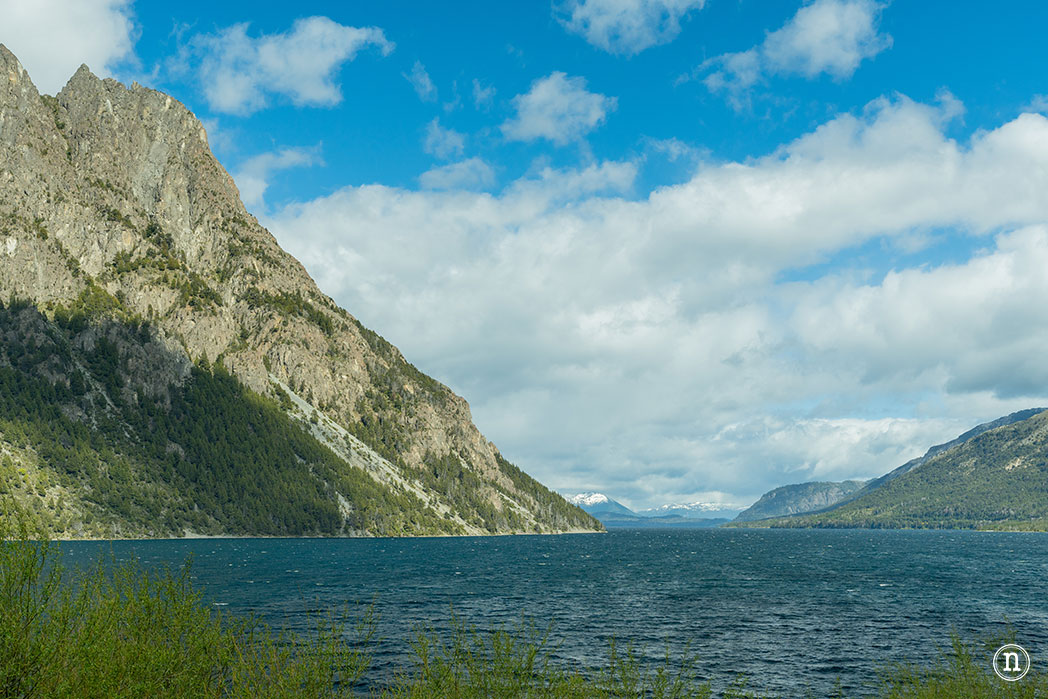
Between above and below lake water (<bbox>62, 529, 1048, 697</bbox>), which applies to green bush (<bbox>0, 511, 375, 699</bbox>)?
above

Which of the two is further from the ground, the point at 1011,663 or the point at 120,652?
the point at 120,652

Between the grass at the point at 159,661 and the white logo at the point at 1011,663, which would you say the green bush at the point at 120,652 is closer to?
the grass at the point at 159,661

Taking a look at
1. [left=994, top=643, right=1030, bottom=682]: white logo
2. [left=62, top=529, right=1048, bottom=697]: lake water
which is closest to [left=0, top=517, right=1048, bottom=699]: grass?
[left=62, top=529, right=1048, bottom=697]: lake water

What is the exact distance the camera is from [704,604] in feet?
324

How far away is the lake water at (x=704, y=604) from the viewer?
6419cm

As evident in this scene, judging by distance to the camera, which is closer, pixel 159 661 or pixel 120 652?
pixel 159 661

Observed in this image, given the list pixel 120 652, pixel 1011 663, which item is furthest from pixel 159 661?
pixel 1011 663

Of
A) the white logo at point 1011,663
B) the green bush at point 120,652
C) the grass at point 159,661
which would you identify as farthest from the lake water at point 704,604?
the grass at point 159,661

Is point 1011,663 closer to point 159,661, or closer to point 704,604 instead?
point 704,604

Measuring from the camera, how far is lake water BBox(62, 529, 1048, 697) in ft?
211

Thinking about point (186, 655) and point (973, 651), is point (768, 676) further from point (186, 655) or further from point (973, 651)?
point (186, 655)

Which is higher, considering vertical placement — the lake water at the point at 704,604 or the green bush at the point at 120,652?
the green bush at the point at 120,652

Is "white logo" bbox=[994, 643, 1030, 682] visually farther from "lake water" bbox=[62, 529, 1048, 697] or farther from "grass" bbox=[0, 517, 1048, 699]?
"grass" bbox=[0, 517, 1048, 699]

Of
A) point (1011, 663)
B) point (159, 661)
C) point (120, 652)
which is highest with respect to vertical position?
point (120, 652)
